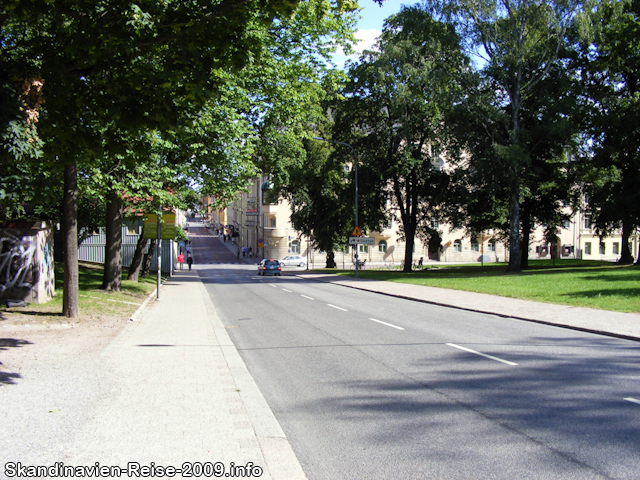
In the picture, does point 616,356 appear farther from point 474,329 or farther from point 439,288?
point 439,288

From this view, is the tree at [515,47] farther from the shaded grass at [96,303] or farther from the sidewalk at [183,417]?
the sidewalk at [183,417]

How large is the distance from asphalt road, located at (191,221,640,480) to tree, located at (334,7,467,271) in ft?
76.7

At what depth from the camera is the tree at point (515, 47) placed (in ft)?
100

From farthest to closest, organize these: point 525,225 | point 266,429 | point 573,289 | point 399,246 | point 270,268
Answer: point 399,246, point 270,268, point 525,225, point 573,289, point 266,429

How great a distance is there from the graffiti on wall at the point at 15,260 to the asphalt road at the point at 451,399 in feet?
21.0

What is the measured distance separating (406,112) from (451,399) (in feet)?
100

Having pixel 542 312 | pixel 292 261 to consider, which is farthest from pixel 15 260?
pixel 292 261

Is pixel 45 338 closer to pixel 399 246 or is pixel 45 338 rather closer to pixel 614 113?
pixel 614 113

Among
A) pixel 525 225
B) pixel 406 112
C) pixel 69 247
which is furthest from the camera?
pixel 525 225

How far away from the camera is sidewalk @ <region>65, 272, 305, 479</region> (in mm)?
A: 4504

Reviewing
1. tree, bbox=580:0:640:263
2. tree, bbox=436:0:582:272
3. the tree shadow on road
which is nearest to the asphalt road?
the tree shadow on road

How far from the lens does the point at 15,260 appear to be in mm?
14039

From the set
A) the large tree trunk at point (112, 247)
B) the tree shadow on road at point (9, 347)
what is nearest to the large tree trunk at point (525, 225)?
the large tree trunk at point (112, 247)

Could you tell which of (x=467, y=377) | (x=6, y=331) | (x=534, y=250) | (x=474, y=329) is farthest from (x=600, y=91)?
(x=534, y=250)
